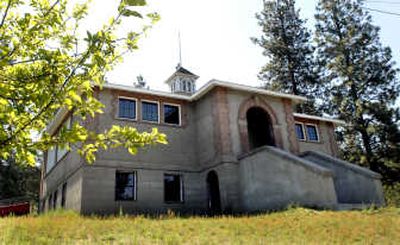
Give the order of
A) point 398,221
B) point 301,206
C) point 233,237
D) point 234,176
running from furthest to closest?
point 234,176, point 301,206, point 398,221, point 233,237

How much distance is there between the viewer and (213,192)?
19.5m

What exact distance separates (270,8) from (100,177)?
106ft

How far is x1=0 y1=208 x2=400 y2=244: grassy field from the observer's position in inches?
356

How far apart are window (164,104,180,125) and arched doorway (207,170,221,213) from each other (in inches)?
145

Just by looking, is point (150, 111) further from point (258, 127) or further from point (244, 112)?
point (258, 127)

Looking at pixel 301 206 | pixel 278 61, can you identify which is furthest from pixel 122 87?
pixel 278 61

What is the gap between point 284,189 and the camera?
16188 mm

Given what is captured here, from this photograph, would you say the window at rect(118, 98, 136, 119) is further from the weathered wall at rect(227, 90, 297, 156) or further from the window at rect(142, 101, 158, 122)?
the weathered wall at rect(227, 90, 297, 156)

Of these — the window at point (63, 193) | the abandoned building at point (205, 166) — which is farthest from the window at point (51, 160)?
the window at point (63, 193)

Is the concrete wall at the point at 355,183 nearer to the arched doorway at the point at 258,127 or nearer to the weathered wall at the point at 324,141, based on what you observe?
the arched doorway at the point at 258,127

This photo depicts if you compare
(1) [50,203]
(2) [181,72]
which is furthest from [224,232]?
(2) [181,72]

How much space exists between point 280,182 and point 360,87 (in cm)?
2156

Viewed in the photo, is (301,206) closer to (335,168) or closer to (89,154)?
(335,168)

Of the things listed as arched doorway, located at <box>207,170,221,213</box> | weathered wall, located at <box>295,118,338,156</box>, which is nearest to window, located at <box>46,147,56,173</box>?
arched doorway, located at <box>207,170,221,213</box>
